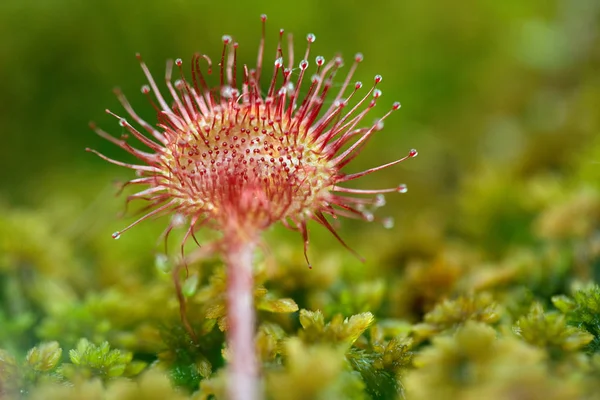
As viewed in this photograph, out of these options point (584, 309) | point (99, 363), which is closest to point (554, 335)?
point (584, 309)

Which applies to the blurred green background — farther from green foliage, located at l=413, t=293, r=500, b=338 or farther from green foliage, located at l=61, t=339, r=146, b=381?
green foliage, located at l=61, t=339, r=146, b=381

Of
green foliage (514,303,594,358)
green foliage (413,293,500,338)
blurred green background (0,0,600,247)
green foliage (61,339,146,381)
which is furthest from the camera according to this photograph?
blurred green background (0,0,600,247)

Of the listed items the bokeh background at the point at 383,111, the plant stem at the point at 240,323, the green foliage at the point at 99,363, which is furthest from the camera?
the bokeh background at the point at 383,111

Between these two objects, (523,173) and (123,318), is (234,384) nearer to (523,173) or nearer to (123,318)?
(123,318)

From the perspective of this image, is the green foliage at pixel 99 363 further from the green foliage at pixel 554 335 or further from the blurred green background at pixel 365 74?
the blurred green background at pixel 365 74

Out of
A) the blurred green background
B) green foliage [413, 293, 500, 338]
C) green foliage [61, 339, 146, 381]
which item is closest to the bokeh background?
the blurred green background

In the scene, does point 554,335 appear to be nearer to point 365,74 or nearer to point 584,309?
point 584,309

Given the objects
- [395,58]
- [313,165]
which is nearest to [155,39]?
[395,58]

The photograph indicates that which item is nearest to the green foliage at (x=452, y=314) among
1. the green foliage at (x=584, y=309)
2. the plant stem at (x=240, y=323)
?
the green foliage at (x=584, y=309)
